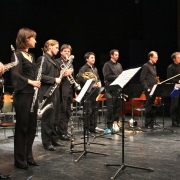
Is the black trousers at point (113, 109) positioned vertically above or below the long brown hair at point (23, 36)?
below

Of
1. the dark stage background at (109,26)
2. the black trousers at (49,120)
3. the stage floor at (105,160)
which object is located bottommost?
the stage floor at (105,160)

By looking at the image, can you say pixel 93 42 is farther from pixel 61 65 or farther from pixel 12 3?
pixel 61 65

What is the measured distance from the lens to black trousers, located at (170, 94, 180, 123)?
25.6ft

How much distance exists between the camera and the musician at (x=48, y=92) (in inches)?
191

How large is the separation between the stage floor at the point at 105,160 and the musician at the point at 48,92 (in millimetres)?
279

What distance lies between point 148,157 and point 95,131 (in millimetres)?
2352

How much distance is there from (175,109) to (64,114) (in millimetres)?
3315

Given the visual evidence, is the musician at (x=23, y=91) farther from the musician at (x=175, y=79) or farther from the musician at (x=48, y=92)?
the musician at (x=175, y=79)

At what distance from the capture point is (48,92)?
4832 millimetres

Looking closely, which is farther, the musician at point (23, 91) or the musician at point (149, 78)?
the musician at point (149, 78)

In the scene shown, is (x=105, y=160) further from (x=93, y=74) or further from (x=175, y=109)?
(x=175, y=109)

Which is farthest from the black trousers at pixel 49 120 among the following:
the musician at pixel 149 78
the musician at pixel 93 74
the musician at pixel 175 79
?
the musician at pixel 175 79

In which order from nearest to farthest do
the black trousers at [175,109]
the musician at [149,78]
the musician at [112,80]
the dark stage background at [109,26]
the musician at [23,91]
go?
the musician at [23,91], the musician at [112,80], the musician at [149,78], the black trousers at [175,109], the dark stage background at [109,26]

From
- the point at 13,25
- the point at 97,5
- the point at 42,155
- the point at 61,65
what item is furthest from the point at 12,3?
the point at 42,155
